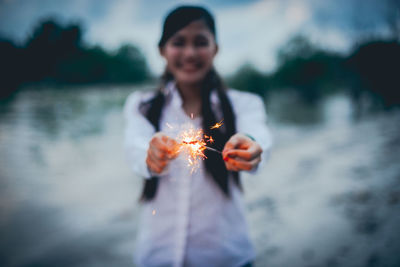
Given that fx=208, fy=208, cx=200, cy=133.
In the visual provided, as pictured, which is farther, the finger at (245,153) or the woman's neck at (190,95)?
the woman's neck at (190,95)

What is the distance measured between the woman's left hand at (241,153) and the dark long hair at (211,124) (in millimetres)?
496

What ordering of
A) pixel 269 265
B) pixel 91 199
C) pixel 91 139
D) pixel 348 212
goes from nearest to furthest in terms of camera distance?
pixel 269 265 < pixel 348 212 < pixel 91 199 < pixel 91 139

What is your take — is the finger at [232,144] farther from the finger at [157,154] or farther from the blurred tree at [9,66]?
the blurred tree at [9,66]

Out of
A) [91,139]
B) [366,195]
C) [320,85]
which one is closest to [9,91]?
[91,139]

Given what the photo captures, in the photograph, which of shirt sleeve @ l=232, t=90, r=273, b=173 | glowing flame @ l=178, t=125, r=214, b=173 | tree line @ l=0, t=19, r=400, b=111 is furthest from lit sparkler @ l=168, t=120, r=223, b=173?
tree line @ l=0, t=19, r=400, b=111

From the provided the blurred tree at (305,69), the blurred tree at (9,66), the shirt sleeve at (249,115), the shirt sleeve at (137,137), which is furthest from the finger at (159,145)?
the blurred tree at (305,69)

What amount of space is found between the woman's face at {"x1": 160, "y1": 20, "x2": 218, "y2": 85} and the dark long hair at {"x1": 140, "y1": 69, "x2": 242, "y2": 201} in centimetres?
23

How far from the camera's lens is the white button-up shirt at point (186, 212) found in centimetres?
214

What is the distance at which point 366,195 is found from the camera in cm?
553

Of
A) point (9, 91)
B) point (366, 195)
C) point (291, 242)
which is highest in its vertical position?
point (9, 91)

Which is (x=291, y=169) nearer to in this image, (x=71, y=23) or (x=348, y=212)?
(x=348, y=212)

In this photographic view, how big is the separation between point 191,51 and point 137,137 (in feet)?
3.58

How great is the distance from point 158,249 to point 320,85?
2635 inches

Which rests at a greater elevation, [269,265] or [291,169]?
[291,169]
